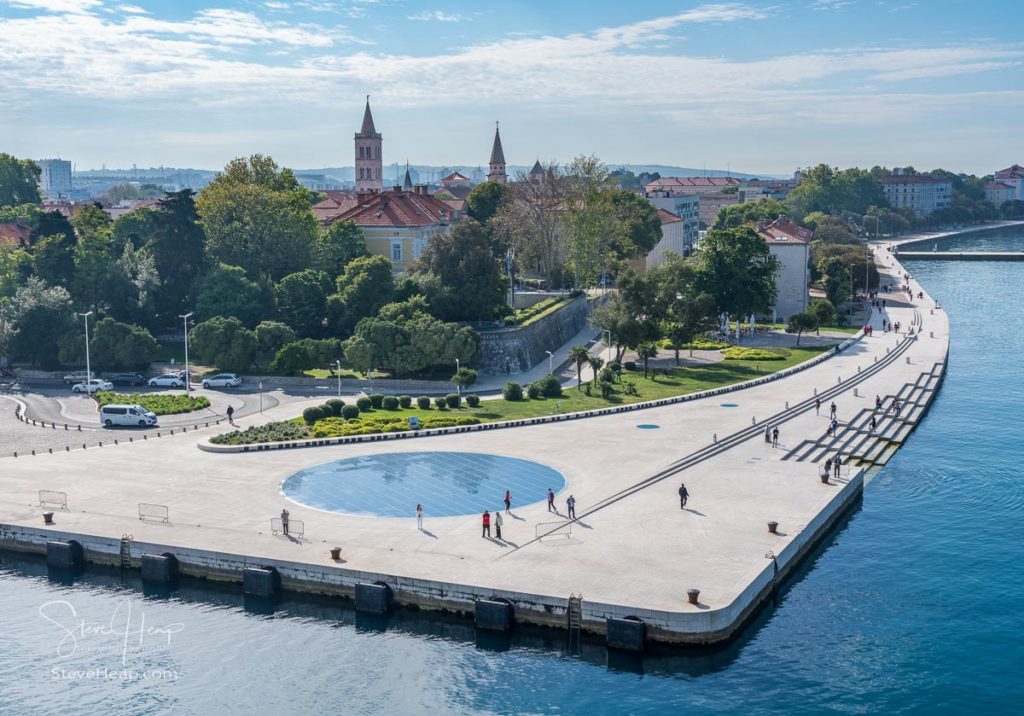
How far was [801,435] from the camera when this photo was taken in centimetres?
5781

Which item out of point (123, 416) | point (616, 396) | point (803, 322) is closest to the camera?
point (123, 416)

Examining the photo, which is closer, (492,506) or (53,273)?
(492,506)

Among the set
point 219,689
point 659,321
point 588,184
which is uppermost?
point 588,184

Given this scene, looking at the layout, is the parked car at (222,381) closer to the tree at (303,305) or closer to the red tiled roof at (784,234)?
the tree at (303,305)

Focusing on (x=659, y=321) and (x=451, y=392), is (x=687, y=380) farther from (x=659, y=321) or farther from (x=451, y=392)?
(x=451, y=392)

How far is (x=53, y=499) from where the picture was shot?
46.8 m

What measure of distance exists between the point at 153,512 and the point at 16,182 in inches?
4679

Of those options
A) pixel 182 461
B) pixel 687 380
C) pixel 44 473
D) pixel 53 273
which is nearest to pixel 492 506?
pixel 182 461

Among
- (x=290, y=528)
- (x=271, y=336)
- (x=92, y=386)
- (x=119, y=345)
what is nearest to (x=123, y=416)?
(x=92, y=386)

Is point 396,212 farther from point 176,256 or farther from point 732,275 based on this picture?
point 732,275

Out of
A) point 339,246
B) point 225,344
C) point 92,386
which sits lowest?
point 92,386

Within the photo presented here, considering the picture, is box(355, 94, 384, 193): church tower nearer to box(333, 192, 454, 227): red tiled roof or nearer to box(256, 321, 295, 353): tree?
box(333, 192, 454, 227): red tiled roof

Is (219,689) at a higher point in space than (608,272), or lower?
lower

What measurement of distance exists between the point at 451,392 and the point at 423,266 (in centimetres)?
1638
